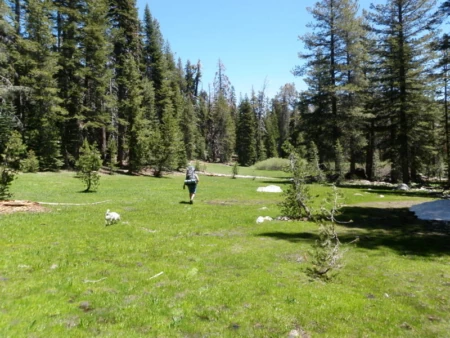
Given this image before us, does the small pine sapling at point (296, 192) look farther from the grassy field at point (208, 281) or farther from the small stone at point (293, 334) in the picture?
the small stone at point (293, 334)

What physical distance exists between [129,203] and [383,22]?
31.0m

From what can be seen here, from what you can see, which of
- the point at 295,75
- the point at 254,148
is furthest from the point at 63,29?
the point at 254,148

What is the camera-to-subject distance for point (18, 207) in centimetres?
1387

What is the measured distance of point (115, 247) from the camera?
911 cm

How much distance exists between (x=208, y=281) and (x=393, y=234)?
8.33 m

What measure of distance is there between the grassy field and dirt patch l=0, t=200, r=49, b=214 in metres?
1.02

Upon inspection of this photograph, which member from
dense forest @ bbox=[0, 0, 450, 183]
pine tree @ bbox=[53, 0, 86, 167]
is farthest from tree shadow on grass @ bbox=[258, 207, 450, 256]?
pine tree @ bbox=[53, 0, 86, 167]

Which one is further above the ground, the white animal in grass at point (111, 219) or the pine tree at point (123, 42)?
the pine tree at point (123, 42)

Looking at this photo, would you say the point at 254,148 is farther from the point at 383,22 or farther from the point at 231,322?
the point at 231,322

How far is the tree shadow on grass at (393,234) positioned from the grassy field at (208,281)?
0.26 feet

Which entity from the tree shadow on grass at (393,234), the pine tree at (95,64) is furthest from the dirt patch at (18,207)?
the pine tree at (95,64)

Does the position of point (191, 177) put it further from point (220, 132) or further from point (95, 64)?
point (220, 132)

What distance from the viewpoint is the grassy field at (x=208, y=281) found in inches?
201

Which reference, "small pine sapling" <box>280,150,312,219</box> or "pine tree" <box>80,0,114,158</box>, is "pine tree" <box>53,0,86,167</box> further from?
"small pine sapling" <box>280,150,312,219</box>
